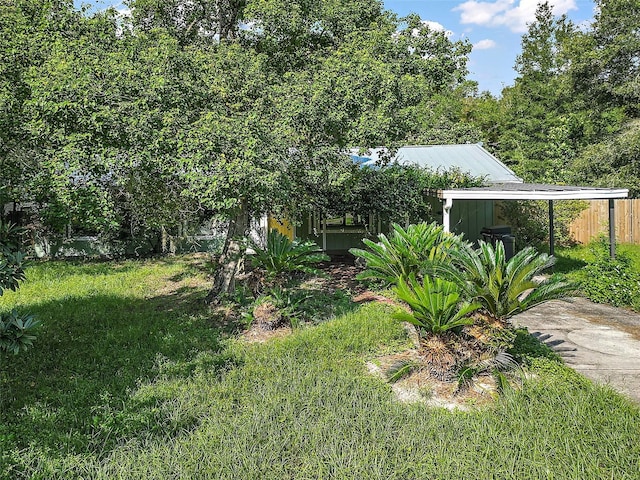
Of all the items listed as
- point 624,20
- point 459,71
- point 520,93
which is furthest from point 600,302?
point 520,93

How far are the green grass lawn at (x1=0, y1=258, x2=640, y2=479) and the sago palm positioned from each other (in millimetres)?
763

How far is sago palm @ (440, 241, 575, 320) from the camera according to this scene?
4586 mm

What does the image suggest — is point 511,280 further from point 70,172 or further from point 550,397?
point 70,172

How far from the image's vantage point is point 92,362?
217 inches

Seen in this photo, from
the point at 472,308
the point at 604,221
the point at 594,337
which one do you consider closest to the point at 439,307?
the point at 472,308

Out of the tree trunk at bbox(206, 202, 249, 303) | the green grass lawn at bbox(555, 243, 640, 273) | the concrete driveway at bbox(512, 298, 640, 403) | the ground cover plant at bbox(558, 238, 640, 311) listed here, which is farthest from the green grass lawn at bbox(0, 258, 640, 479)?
the green grass lawn at bbox(555, 243, 640, 273)

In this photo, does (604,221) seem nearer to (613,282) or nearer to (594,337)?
(613,282)

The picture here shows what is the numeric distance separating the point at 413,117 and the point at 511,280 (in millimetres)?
3575

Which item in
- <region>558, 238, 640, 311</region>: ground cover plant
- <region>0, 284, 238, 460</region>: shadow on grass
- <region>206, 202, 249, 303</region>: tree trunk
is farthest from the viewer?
<region>206, 202, 249, 303</region>: tree trunk

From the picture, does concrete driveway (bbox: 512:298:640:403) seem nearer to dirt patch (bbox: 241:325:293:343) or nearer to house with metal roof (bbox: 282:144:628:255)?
dirt patch (bbox: 241:325:293:343)

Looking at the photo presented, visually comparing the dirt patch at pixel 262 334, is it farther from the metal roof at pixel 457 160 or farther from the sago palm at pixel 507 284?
the metal roof at pixel 457 160

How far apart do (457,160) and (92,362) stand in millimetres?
10763

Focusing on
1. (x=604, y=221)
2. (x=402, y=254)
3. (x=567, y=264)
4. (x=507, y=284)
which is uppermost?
(x=604, y=221)

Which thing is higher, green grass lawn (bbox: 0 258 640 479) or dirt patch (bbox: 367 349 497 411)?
green grass lawn (bbox: 0 258 640 479)
